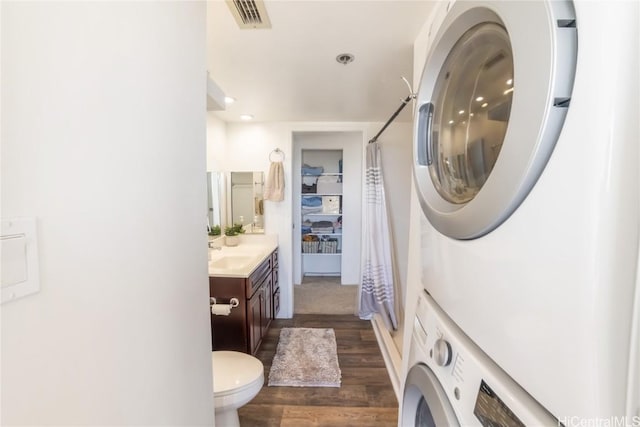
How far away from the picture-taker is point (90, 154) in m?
0.47

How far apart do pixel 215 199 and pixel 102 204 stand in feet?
7.80

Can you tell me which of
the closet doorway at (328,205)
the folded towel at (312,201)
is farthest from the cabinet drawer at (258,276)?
the folded towel at (312,201)

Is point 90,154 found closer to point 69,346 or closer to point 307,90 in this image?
point 69,346

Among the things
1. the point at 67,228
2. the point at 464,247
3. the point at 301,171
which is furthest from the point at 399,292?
the point at 67,228

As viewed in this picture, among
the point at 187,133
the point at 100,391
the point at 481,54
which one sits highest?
the point at 481,54

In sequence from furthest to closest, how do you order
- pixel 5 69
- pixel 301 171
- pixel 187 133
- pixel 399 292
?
pixel 301 171, pixel 399 292, pixel 187 133, pixel 5 69

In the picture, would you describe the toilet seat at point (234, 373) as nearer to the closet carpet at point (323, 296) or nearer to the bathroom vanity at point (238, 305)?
the bathroom vanity at point (238, 305)

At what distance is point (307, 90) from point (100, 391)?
2038 millimetres

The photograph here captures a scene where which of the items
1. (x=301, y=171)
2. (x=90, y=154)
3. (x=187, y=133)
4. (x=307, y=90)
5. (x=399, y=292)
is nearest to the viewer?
(x=90, y=154)

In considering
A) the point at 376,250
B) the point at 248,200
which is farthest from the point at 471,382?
the point at 248,200

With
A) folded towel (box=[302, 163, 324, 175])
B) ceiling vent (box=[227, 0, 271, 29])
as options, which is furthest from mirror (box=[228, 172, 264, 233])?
ceiling vent (box=[227, 0, 271, 29])

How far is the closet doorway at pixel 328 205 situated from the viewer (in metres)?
4.01

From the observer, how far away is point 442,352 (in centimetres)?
65

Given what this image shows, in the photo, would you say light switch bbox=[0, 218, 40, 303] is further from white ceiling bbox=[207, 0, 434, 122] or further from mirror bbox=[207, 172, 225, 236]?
mirror bbox=[207, 172, 225, 236]
